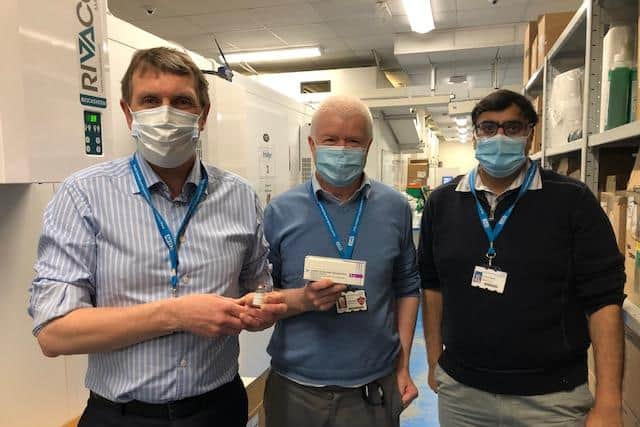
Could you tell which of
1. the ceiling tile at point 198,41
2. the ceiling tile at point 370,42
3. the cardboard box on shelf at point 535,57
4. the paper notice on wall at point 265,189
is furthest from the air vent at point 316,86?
the cardboard box on shelf at point 535,57

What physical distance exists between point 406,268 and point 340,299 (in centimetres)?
31

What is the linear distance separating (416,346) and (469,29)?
447 centimetres

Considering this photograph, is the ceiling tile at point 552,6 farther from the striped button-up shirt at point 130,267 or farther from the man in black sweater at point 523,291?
the striped button-up shirt at point 130,267

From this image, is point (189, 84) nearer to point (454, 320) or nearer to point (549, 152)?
point (454, 320)

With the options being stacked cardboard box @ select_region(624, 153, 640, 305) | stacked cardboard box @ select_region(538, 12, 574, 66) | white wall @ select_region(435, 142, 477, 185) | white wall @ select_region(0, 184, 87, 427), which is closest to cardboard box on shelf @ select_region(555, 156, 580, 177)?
stacked cardboard box @ select_region(538, 12, 574, 66)

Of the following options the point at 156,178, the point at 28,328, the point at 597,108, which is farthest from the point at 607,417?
the point at 28,328

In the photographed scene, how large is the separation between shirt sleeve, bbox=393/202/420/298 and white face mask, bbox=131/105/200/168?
2.75 feet

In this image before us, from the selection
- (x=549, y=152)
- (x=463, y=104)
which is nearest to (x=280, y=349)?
(x=549, y=152)

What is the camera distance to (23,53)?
1.33 meters

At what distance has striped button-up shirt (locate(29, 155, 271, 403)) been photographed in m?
1.04

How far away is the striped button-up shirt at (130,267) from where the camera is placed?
104 cm

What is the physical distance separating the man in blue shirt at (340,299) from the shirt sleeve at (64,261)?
2.06 ft

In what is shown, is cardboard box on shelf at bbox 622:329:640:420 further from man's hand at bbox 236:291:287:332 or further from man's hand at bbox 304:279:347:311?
man's hand at bbox 236:291:287:332

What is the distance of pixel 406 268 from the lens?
167cm
